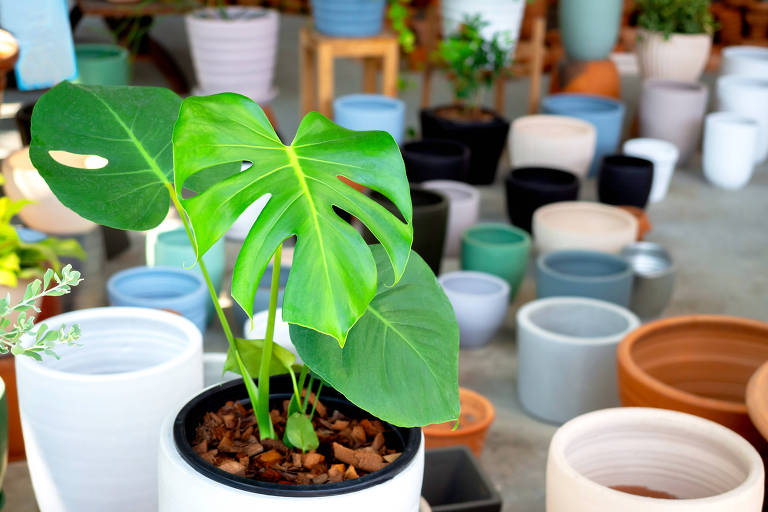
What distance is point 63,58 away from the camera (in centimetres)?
147

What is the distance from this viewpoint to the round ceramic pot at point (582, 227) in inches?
86.9

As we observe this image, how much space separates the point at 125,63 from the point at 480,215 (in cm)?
133

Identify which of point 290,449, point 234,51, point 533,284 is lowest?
point 533,284

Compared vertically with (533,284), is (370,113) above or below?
above

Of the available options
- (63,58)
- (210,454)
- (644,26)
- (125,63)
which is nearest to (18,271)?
(63,58)

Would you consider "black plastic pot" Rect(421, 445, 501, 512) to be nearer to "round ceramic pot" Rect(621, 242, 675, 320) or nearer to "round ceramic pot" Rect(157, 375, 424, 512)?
"round ceramic pot" Rect(157, 375, 424, 512)

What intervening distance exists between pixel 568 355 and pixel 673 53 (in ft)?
7.03

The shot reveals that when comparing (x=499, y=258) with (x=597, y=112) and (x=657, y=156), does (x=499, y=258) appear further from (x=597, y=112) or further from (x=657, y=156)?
(x=597, y=112)

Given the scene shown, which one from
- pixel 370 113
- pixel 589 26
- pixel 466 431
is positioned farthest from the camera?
pixel 589 26

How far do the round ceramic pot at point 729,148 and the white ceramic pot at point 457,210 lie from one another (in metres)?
1.01

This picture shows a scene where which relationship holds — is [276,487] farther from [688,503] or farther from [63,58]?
[63,58]

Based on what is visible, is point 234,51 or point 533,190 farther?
point 234,51

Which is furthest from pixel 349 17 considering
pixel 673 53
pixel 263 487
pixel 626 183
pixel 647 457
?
pixel 263 487

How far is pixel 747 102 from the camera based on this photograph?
319 cm
